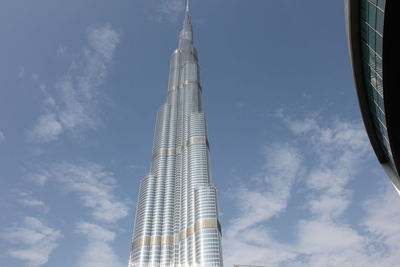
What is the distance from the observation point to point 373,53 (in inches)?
1214

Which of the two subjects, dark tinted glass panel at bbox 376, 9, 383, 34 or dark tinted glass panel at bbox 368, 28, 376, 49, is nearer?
dark tinted glass panel at bbox 376, 9, 383, 34

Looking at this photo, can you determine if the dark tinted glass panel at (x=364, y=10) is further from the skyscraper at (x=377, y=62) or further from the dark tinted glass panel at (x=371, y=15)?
the dark tinted glass panel at (x=371, y=15)

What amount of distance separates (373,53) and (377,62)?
1.04 metres

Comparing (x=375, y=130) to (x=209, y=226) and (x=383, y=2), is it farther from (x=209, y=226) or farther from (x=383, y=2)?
(x=209, y=226)

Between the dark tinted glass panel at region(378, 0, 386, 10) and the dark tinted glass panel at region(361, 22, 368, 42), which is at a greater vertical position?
the dark tinted glass panel at region(361, 22, 368, 42)

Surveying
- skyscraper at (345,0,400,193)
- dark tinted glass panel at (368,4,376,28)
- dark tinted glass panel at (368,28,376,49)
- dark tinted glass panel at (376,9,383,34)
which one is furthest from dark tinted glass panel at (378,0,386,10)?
dark tinted glass panel at (368,28,376,49)

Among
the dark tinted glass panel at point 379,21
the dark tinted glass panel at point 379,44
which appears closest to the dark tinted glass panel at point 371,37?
the dark tinted glass panel at point 379,44

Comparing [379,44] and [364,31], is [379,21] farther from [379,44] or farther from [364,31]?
[364,31]

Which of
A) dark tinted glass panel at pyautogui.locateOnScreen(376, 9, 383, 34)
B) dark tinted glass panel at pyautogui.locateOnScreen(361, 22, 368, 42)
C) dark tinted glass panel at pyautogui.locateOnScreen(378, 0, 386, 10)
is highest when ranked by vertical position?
dark tinted glass panel at pyautogui.locateOnScreen(361, 22, 368, 42)

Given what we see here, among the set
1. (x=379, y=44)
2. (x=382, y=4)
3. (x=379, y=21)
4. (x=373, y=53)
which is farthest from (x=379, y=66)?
(x=382, y=4)

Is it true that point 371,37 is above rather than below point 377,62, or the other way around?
above

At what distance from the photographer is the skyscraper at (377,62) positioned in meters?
26.8

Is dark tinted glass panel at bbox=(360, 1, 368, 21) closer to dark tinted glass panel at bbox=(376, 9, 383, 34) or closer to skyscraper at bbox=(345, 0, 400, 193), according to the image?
skyscraper at bbox=(345, 0, 400, 193)

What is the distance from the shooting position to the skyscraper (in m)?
26.8
